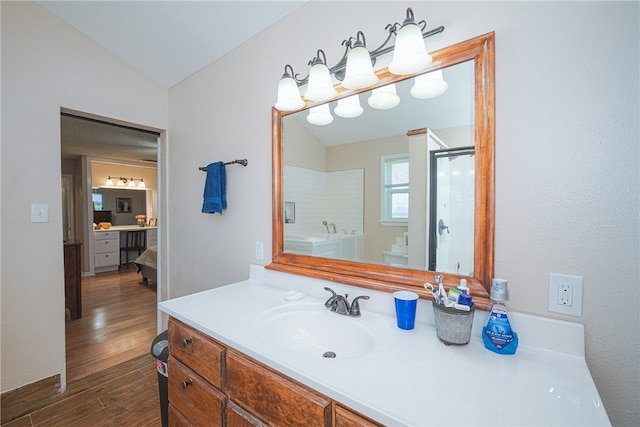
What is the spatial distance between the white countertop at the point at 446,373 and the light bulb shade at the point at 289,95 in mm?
992

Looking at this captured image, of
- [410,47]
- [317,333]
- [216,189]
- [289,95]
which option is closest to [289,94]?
[289,95]

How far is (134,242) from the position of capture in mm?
6098

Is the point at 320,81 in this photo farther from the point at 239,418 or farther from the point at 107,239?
the point at 107,239

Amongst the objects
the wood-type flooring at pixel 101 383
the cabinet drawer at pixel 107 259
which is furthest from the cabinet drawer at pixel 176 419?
the cabinet drawer at pixel 107 259

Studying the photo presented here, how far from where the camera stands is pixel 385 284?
111cm

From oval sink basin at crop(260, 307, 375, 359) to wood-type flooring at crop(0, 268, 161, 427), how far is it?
1.24 meters

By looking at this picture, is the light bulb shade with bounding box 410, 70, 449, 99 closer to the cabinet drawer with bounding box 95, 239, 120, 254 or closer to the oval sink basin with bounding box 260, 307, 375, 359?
the oval sink basin with bounding box 260, 307, 375, 359

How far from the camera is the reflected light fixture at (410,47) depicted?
3.08 ft

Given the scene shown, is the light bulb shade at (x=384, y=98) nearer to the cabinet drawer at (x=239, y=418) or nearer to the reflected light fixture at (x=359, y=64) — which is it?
the reflected light fixture at (x=359, y=64)

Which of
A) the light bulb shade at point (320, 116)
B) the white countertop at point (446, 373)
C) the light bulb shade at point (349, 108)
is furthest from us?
the light bulb shade at point (320, 116)

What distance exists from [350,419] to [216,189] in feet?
5.02

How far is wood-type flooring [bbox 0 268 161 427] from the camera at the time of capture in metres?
1.65

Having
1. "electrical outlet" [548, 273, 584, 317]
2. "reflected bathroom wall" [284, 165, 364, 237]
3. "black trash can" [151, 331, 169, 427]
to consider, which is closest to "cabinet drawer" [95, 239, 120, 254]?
"black trash can" [151, 331, 169, 427]

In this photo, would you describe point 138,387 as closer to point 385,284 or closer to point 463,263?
point 385,284
